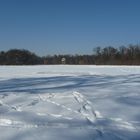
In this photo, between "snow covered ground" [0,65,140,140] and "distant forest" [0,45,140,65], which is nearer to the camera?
"snow covered ground" [0,65,140,140]

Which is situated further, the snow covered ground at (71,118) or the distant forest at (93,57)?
the distant forest at (93,57)

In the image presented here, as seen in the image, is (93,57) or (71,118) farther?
(93,57)

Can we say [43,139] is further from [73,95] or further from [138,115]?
[73,95]

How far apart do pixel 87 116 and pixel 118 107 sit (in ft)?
2.06

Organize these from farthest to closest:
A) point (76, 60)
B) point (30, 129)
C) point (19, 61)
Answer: point (76, 60), point (19, 61), point (30, 129)

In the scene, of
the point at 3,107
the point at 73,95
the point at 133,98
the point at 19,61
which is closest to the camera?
the point at 3,107

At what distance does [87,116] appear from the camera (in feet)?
14.7

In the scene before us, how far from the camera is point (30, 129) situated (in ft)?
12.6

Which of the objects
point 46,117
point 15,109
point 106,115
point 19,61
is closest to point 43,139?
point 46,117

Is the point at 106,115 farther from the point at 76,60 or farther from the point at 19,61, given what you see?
the point at 76,60

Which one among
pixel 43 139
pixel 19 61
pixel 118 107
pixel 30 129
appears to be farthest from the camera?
pixel 19 61

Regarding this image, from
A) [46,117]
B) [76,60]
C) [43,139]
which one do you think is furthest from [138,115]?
[76,60]

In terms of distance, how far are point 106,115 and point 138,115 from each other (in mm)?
424

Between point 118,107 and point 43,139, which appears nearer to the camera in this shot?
point 43,139
